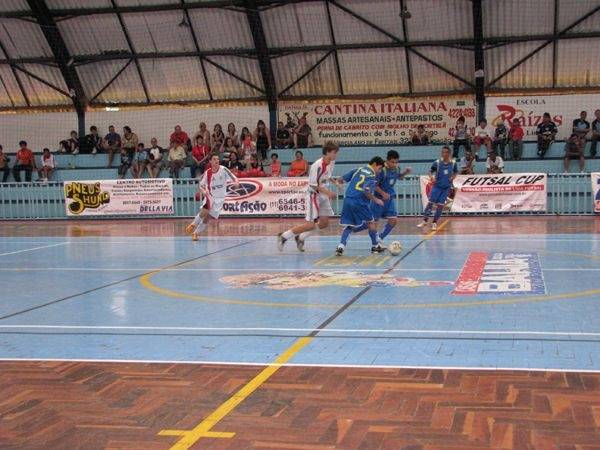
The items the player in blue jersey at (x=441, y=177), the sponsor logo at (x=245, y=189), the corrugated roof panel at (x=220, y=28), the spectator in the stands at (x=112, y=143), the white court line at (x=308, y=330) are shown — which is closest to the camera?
the white court line at (x=308, y=330)

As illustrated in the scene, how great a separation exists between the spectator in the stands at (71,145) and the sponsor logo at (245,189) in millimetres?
9007

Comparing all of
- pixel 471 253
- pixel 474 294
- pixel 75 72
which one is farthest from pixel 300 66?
pixel 474 294

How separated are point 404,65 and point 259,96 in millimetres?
5877

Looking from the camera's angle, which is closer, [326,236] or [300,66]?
[326,236]

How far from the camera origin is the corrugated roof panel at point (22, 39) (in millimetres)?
29959

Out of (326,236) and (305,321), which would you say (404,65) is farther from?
(305,321)

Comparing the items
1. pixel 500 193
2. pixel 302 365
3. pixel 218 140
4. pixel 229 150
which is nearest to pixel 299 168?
pixel 229 150

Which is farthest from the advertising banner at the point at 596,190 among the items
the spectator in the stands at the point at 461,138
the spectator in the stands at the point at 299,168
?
the spectator in the stands at the point at 299,168

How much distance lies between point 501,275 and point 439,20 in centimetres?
1819

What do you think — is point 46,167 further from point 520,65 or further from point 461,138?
point 520,65

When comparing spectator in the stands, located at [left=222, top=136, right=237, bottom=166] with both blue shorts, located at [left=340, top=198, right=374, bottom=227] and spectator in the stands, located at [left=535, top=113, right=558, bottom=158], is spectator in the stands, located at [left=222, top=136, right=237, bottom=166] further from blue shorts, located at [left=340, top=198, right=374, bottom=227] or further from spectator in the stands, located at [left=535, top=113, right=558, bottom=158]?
blue shorts, located at [left=340, top=198, right=374, bottom=227]

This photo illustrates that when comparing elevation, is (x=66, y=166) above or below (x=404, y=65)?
below

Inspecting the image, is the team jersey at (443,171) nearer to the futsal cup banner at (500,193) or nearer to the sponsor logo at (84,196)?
the futsal cup banner at (500,193)

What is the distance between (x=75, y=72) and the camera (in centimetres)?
3147
